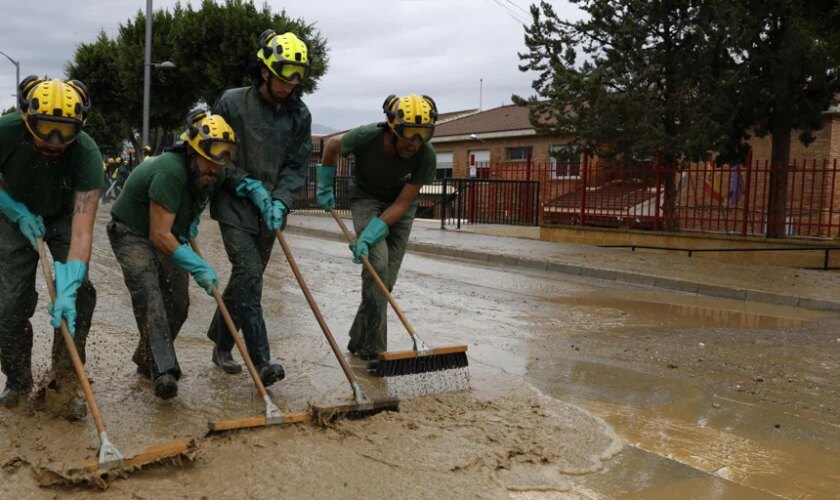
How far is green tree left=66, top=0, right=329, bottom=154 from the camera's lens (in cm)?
2638

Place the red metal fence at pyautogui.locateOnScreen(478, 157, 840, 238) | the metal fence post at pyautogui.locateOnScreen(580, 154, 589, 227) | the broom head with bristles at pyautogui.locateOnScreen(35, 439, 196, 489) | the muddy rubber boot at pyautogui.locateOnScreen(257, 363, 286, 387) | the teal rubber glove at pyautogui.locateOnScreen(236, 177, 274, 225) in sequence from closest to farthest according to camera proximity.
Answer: the broom head with bristles at pyautogui.locateOnScreen(35, 439, 196, 489)
the muddy rubber boot at pyautogui.locateOnScreen(257, 363, 286, 387)
the teal rubber glove at pyautogui.locateOnScreen(236, 177, 274, 225)
the red metal fence at pyautogui.locateOnScreen(478, 157, 840, 238)
the metal fence post at pyautogui.locateOnScreen(580, 154, 589, 227)

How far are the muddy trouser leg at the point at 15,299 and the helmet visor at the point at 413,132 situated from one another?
2200 millimetres

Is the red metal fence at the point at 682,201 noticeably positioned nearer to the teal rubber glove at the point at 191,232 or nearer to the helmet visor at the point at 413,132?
the helmet visor at the point at 413,132

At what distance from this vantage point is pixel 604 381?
517 centimetres

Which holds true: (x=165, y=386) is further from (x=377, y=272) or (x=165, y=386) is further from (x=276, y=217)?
(x=377, y=272)

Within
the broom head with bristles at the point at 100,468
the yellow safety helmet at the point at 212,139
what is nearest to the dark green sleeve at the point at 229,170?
the yellow safety helmet at the point at 212,139

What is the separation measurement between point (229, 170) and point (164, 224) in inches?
23.3

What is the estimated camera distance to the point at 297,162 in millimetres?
4961

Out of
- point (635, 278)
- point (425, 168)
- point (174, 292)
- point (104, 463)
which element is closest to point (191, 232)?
point (174, 292)

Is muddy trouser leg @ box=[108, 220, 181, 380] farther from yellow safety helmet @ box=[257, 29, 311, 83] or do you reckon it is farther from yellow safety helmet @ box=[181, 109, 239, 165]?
yellow safety helmet @ box=[257, 29, 311, 83]

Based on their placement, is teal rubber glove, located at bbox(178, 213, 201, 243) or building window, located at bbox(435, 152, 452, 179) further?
building window, located at bbox(435, 152, 452, 179)

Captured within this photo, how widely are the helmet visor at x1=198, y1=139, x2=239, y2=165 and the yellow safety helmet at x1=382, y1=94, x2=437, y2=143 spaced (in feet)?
3.83

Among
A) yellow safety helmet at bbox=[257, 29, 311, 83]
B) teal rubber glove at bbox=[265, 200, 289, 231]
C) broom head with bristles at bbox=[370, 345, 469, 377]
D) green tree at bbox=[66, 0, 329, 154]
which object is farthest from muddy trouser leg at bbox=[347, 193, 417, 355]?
green tree at bbox=[66, 0, 329, 154]

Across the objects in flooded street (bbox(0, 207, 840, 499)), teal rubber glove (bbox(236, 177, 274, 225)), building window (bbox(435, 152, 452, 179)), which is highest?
building window (bbox(435, 152, 452, 179))
